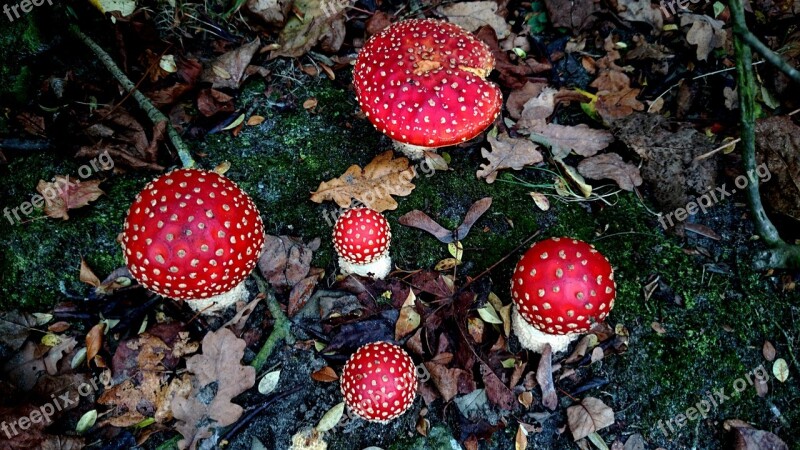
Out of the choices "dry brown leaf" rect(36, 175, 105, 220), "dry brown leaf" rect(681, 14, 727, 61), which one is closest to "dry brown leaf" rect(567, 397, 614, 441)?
"dry brown leaf" rect(681, 14, 727, 61)

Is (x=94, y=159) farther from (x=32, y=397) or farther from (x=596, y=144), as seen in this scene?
(x=596, y=144)

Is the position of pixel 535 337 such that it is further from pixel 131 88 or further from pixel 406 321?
pixel 131 88

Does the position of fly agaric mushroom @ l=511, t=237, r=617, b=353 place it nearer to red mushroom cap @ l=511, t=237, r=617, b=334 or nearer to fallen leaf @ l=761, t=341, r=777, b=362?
red mushroom cap @ l=511, t=237, r=617, b=334

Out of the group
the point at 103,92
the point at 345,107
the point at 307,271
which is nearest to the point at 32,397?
the point at 307,271

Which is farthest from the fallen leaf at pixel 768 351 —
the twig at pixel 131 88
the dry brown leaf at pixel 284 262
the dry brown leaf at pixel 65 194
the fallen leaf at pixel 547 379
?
the dry brown leaf at pixel 65 194

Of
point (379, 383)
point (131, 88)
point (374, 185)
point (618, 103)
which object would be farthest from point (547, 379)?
point (131, 88)

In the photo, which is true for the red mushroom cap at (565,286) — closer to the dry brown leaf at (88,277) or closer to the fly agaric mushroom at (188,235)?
the fly agaric mushroom at (188,235)
